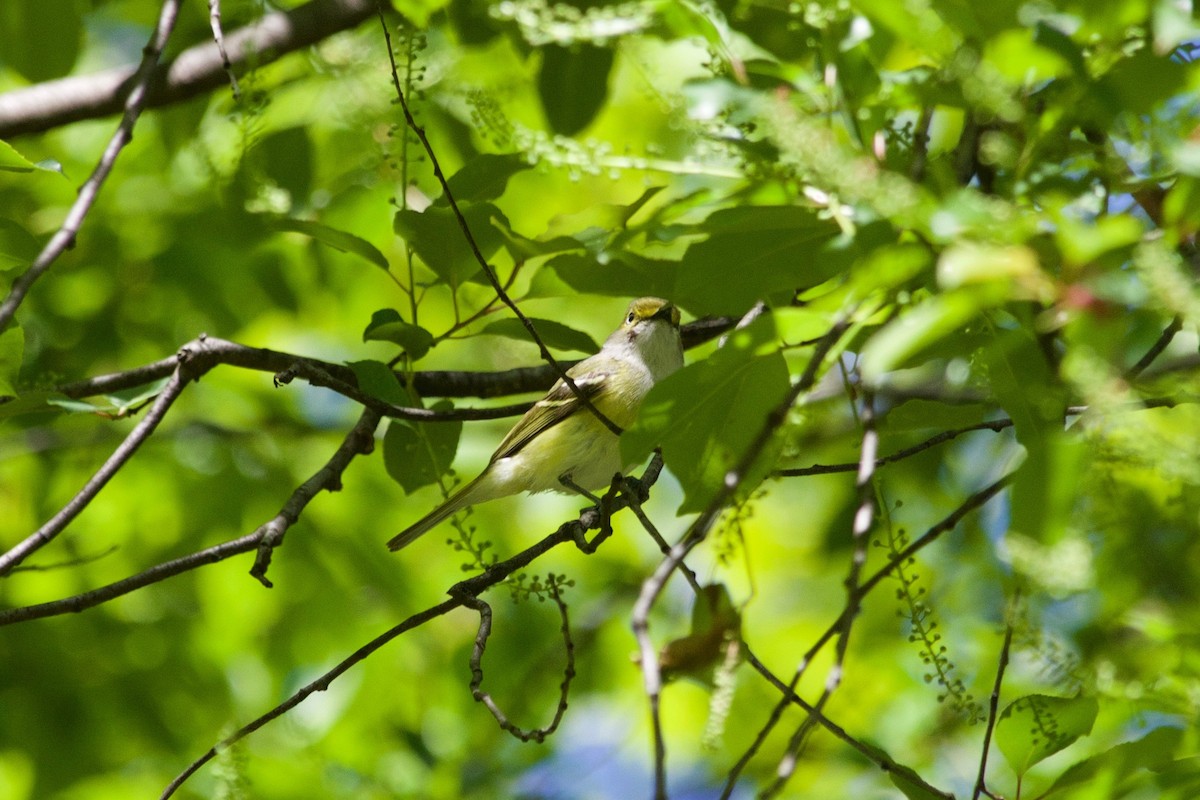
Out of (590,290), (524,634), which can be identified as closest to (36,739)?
(524,634)

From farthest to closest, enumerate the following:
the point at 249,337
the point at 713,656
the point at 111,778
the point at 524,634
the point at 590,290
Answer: the point at 249,337
the point at 524,634
the point at 111,778
the point at 590,290
the point at 713,656

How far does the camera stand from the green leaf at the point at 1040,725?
253cm

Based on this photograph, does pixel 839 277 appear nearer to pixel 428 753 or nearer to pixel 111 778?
pixel 428 753

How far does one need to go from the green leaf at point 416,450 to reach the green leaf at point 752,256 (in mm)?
1413

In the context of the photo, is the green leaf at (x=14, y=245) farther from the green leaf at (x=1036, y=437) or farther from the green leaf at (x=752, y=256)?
the green leaf at (x=1036, y=437)

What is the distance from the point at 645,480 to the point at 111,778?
8.37 feet

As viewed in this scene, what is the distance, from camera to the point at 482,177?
2990 mm

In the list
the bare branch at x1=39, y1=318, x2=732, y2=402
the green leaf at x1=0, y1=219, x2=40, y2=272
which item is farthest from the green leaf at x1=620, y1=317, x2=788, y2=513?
the green leaf at x1=0, y1=219, x2=40, y2=272

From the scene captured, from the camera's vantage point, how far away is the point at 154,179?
567cm

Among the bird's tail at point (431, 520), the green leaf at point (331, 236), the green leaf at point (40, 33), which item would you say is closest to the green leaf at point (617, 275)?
the green leaf at point (331, 236)

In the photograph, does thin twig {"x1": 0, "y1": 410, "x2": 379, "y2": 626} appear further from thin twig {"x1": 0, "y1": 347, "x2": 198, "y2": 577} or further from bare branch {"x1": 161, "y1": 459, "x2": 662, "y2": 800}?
bare branch {"x1": 161, "y1": 459, "x2": 662, "y2": 800}

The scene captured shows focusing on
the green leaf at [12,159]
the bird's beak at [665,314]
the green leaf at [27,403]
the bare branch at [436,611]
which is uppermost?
the green leaf at [12,159]

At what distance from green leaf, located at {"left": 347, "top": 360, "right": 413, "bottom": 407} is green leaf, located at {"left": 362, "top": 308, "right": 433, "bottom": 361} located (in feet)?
0.30

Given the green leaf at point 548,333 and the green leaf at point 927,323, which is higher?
the green leaf at point 927,323
